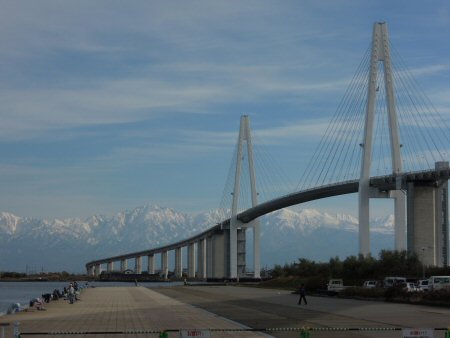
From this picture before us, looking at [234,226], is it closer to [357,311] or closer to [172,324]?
[357,311]

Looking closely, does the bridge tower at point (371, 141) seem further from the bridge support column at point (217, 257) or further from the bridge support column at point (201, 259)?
the bridge support column at point (201, 259)

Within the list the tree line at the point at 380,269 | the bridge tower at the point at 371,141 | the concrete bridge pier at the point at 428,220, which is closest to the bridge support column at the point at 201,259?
the tree line at the point at 380,269

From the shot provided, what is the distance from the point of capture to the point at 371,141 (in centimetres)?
7750

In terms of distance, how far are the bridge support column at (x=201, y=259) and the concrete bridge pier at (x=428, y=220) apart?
8908 cm

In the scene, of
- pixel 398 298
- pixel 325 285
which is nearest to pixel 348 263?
pixel 325 285

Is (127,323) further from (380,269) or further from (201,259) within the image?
(201,259)

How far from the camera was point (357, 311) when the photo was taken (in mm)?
41469

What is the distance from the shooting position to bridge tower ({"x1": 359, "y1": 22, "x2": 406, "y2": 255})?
251 ft

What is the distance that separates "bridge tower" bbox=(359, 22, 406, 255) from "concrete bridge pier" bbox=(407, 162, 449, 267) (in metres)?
1.25

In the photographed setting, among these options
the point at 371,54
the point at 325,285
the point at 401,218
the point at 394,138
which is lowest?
the point at 325,285

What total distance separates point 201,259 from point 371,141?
102 m

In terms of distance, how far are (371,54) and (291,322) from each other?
4919 centimetres

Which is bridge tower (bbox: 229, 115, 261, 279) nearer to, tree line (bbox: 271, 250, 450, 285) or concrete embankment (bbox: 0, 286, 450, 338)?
tree line (bbox: 271, 250, 450, 285)

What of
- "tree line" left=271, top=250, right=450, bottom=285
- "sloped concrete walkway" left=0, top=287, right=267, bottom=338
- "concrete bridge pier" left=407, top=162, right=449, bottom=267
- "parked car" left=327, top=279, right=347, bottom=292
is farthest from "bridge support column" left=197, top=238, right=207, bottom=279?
"sloped concrete walkway" left=0, top=287, right=267, bottom=338
